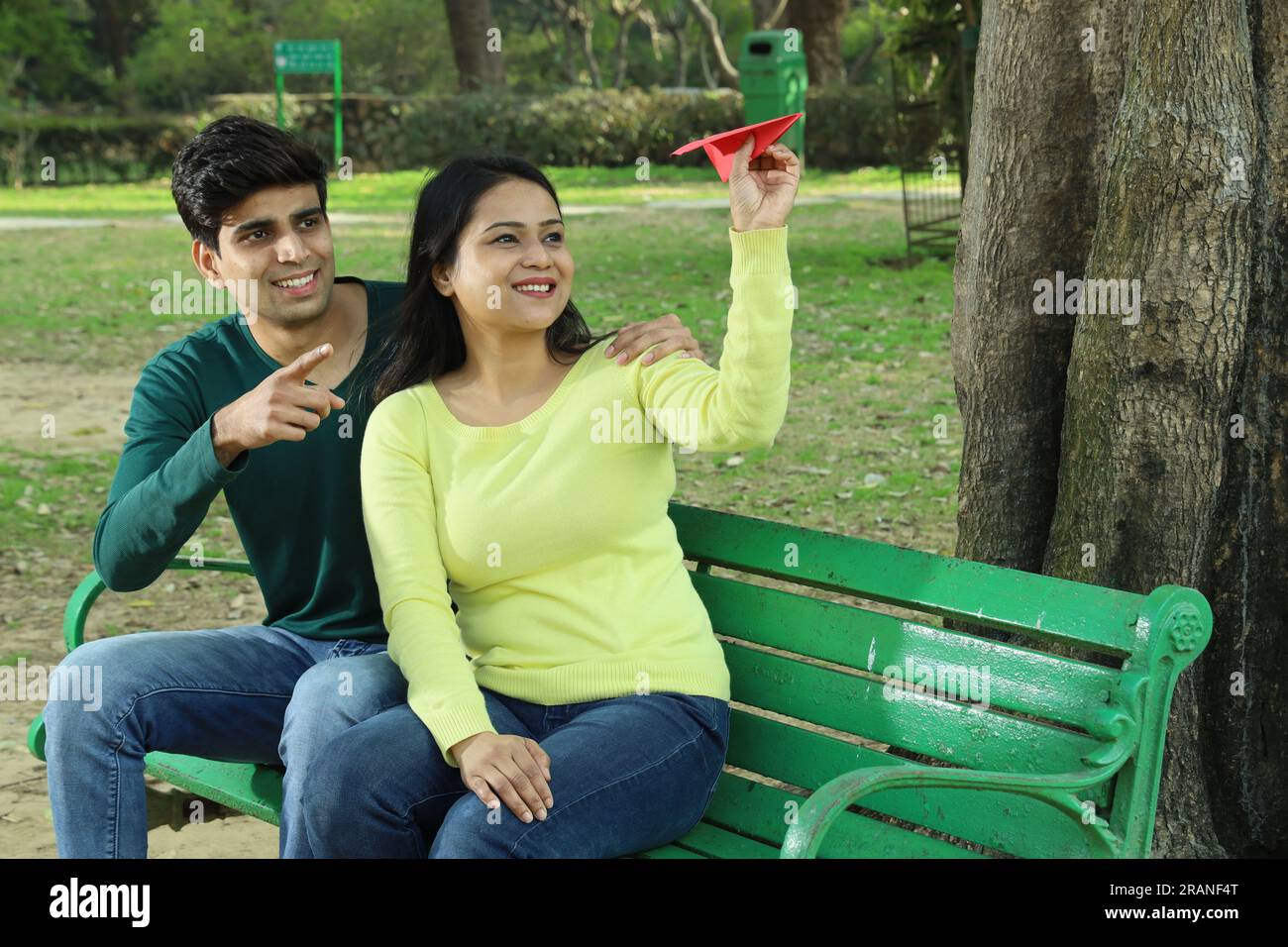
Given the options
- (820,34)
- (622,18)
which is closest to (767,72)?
(820,34)

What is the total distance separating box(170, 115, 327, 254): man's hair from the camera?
11.1 ft

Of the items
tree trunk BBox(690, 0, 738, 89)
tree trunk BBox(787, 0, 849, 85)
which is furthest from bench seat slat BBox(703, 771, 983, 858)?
tree trunk BBox(690, 0, 738, 89)

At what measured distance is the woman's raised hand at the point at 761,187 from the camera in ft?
9.22

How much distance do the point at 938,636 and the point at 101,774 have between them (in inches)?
63.3

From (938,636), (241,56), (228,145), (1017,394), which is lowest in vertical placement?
(938,636)

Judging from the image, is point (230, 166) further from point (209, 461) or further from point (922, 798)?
point (922, 798)

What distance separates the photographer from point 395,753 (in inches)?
111

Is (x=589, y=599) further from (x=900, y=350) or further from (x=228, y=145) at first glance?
(x=900, y=350)

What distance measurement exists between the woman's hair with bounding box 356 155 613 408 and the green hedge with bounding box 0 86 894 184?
73.0 feet

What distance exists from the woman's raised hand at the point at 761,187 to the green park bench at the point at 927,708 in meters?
0.64

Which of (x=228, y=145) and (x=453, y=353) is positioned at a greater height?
(x=228, y=145)

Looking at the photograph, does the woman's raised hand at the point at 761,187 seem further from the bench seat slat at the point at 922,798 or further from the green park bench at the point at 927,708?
the bench seat slat at the point at 922,798

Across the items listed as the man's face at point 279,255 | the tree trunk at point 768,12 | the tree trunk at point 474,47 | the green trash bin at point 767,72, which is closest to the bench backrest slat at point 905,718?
the man's face at point 279,255

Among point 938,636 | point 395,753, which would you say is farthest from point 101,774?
point 938,636
